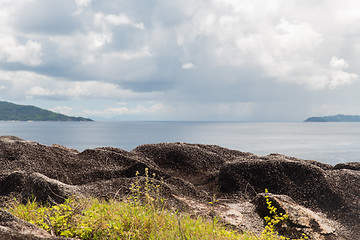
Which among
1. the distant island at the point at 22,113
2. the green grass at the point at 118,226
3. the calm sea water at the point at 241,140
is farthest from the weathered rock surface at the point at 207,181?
the distant island at the point at 22,113

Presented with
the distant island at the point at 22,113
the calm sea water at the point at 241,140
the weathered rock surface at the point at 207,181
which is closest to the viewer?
the weathered rock surface at the point at 207,181

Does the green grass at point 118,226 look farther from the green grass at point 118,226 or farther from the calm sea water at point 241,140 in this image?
the calm sea water at point 241,140

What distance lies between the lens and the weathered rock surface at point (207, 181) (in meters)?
7.07

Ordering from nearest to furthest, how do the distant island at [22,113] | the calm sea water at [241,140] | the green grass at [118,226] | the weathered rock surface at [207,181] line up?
the green grass at [118,226], the weathered rock surface at [207,181], the calm sea water at [241,140], the distant island at [22,113]

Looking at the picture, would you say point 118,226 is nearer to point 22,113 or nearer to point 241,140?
point 241,140

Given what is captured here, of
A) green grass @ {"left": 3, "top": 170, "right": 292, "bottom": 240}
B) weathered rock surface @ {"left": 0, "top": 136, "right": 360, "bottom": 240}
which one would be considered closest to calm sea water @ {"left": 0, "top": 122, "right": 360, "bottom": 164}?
weathered rock surface @ {"left": 0, "top": 136, "right": 360, "bottom": 240}

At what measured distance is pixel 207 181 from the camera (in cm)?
1016

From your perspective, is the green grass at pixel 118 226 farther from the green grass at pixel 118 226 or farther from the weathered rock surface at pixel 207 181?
the weathered rock surface at pixel 207 181

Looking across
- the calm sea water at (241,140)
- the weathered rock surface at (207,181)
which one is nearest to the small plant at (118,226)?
the weathered rock surface at (207,181)

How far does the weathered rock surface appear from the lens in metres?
7.07

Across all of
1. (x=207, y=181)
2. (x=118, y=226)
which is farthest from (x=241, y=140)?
(x=118, y=226)

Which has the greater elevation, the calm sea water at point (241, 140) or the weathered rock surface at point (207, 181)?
the weathered rock surface at point (207, 181)

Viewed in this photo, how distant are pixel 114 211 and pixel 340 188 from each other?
6.64 metres

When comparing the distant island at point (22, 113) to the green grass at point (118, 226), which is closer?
the green grass at point (118, 226)
